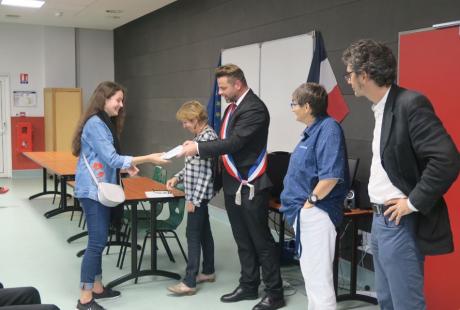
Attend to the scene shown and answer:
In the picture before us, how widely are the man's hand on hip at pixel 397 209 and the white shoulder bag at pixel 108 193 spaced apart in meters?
1.78

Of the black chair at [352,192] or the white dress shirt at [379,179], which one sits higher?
the white dress shirt at [379,179]

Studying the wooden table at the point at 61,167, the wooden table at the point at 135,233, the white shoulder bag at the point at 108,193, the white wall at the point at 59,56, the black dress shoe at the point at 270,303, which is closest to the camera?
the white shoulder bag at the point at 108,193

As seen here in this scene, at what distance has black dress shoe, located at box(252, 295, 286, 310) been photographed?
3.34m

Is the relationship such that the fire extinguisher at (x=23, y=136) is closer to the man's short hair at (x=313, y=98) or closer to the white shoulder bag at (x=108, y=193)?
the white shoulder bag at (x=108, y=193)

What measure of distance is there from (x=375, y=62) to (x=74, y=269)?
324 cm

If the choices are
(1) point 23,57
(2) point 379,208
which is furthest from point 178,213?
(1) point 23,57

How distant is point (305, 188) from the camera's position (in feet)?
8.92

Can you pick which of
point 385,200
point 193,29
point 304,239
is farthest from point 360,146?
point 193,29

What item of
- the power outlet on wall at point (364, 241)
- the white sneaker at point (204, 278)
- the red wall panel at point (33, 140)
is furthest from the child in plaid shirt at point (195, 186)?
the red wall panel at point (33, 140)

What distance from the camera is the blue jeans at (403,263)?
74.3 inches

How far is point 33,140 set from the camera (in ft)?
30.7

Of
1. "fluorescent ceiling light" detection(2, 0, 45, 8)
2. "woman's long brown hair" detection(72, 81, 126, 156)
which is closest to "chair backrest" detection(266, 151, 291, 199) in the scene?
"woman's long brown hair" detection(72, 81, 126, 156)

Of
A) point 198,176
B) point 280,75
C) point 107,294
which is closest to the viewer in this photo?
point 198,176

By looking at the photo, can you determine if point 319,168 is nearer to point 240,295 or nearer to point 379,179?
point 379,179
